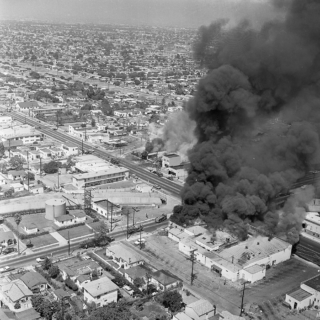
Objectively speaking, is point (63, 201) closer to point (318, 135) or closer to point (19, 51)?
point (318, 135)

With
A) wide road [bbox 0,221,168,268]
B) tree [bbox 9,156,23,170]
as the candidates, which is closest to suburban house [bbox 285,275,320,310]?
wide road [bbox 0,221,168,268]

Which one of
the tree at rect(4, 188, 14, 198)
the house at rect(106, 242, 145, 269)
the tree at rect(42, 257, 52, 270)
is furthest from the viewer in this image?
the tree at rect(4, 188, 14, 198)

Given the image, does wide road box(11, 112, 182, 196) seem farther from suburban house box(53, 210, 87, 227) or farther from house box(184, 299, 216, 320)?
house box(184, 299, 216, 320)

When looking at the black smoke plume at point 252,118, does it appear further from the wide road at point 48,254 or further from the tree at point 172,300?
the tree at point 172,300

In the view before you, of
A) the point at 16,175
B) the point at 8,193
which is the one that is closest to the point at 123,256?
the point at 8,193

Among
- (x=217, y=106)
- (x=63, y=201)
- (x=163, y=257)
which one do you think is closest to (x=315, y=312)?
(x=163, y=257)

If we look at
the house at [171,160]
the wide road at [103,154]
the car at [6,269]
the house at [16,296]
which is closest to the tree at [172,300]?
the house at [16,296]
